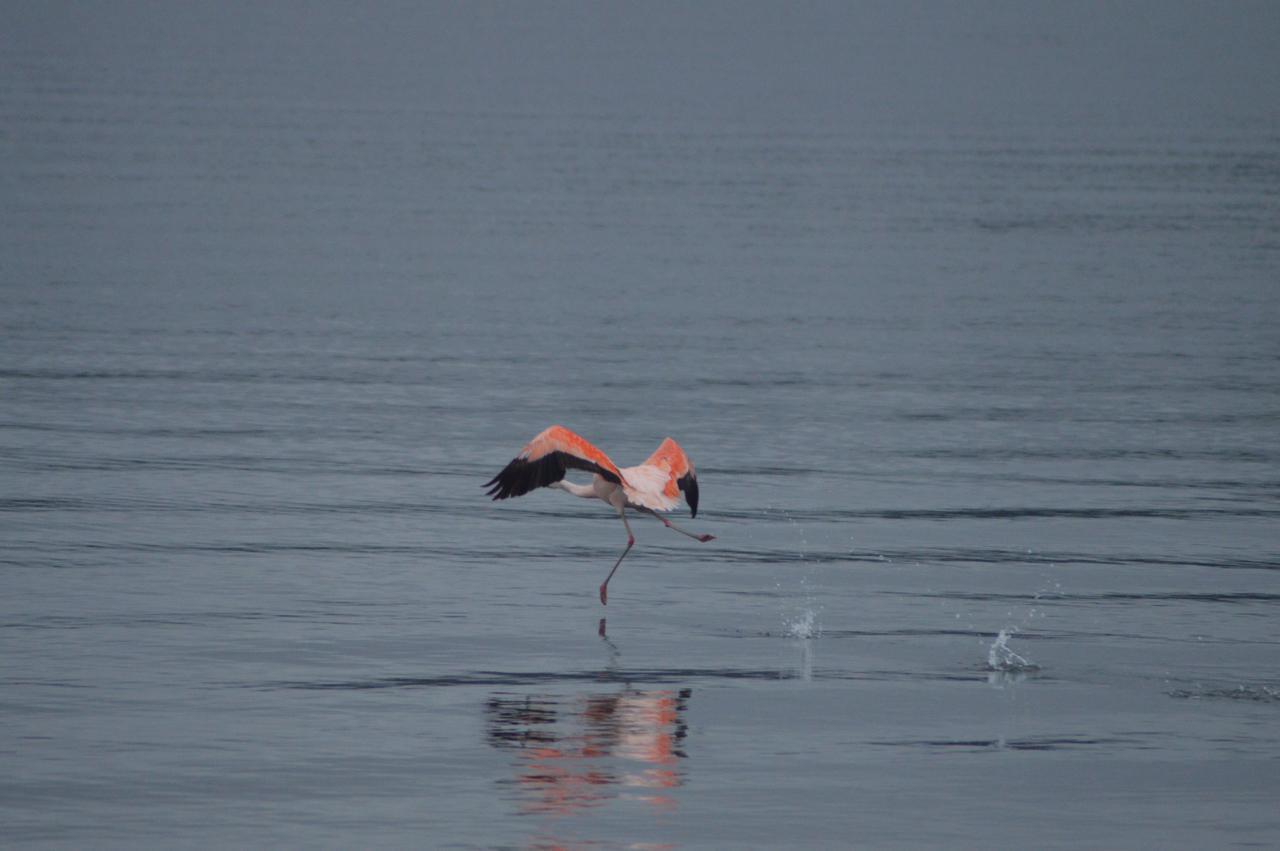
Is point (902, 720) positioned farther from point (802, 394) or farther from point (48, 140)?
point (48, 140)

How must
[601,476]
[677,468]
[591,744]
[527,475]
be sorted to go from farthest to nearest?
[677,468] < [601,476] < [527,475] < [591,744]

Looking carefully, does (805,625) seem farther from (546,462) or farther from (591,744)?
(591,744)

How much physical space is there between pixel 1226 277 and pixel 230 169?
2535cm

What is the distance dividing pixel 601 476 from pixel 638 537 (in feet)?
10.7

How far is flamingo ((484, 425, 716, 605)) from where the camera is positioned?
1703cm

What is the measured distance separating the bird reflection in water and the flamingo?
2015 millimetres

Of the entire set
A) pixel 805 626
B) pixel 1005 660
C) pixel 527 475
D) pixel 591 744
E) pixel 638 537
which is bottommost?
pixel 591 744

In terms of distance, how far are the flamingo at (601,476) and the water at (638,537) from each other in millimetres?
755

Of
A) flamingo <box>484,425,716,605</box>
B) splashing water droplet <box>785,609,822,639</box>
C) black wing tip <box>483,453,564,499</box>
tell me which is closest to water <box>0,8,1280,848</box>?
splashing water droplet <box>785,609,822,639</box>

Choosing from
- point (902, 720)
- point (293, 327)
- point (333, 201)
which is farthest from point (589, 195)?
point (902, 720)

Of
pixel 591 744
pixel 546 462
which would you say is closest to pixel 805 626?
pixel 546 462

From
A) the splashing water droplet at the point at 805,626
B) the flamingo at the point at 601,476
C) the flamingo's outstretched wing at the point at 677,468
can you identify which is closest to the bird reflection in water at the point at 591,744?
the splashing water droplet at the point at 805,626

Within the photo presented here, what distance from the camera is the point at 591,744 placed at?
1384cm

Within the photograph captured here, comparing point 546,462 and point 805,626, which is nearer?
point 805,626
